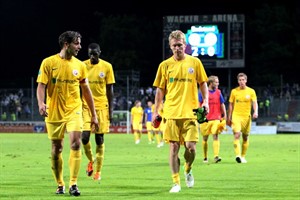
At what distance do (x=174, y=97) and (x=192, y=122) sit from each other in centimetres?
51

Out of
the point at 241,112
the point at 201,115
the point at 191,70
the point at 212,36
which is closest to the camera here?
the point at 201,115

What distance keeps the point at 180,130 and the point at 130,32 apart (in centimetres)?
7418

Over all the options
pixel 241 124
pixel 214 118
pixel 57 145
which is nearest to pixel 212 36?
pixel 241 124

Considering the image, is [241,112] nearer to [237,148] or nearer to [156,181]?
[237,148]

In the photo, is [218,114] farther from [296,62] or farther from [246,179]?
[296,62]

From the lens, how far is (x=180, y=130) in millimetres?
12930

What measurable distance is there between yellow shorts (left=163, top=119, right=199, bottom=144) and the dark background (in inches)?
2326

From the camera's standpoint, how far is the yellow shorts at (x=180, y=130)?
12.9 meters

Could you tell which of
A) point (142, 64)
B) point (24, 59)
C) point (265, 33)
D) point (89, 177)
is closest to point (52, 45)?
point (24, 59)

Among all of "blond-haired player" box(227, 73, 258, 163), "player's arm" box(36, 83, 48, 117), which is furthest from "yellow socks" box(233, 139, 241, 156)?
"player's arm" box(36, 83, 48, 117)

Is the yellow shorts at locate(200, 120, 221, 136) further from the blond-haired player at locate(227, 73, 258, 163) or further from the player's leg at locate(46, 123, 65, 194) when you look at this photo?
the player's leg at locate(46, 123, 65, 194)

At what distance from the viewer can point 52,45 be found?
83.6m

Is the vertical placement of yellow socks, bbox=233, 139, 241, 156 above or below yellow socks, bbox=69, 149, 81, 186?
below

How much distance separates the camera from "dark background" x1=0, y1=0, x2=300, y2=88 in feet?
251
